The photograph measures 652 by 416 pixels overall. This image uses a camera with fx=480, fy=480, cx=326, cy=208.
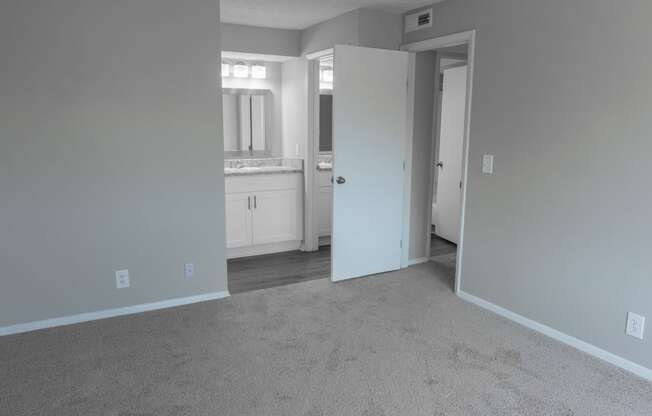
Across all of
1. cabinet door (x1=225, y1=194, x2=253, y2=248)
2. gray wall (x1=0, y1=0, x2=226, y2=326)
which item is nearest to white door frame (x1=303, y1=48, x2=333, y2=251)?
cabinet door (x1=225, y1=194, x2=253, y2=248)

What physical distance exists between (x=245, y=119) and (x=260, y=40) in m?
0.92

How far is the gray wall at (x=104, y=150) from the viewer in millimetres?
3006

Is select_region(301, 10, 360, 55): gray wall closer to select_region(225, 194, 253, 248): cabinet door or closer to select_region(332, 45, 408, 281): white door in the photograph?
select_region(332, 45, 408, 281): white door

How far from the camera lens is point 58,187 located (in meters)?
3.14

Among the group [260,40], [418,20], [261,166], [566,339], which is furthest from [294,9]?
[566,339]

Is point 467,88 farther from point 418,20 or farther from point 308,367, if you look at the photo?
point 308,367

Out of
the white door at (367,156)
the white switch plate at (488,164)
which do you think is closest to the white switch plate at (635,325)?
the white switch plate at (488,164)

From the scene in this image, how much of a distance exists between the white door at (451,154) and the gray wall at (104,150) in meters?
2.97

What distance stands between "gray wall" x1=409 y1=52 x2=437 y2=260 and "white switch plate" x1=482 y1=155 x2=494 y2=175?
100 centimetres

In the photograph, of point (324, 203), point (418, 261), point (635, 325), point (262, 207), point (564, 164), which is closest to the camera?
point (635, 325)

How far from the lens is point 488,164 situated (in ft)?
11.6

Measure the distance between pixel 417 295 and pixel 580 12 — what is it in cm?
229

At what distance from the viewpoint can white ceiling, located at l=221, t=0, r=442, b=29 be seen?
12.6ft

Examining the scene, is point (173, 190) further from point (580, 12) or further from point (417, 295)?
point (580, 12)
